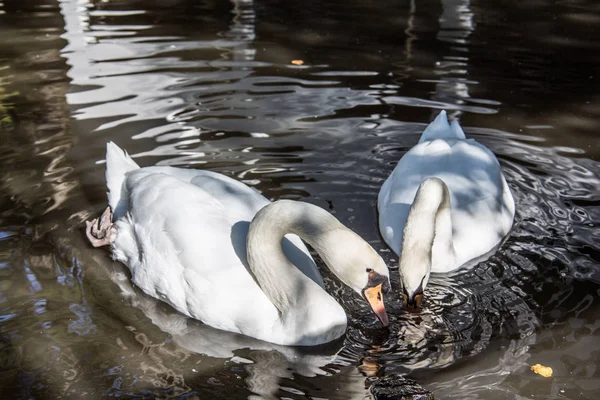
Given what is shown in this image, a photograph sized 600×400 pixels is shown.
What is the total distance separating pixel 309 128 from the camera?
25.7 ft

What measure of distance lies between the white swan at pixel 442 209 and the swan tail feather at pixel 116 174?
1937 mm

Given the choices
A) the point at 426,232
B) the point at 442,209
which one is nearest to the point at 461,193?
the point at 442,209

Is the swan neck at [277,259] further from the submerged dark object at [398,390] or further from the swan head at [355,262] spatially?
the submerged dark object at [398,390]

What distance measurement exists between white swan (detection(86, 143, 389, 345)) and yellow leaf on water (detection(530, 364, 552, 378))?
89 centimetres

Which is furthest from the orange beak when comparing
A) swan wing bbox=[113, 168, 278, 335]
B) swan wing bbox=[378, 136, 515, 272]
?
swan wing bbox=[378, 136, 515, 272]

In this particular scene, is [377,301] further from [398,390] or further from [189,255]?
[189,255]

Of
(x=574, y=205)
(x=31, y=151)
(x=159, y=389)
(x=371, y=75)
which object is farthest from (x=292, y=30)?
(x=159, y=389)

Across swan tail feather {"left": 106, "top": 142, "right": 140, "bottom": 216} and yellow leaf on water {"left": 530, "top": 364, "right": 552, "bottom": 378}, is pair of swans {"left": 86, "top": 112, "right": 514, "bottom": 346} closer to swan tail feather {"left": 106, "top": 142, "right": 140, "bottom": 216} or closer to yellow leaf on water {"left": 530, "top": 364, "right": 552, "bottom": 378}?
swan tail feather {"left": 106, "top": 142, "right": 140, "bottom": 216}

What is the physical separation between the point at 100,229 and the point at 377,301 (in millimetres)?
2327

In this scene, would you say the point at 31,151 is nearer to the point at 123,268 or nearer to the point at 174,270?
the point at 123,268

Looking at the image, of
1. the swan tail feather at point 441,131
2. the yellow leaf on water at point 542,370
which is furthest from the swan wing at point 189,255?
the swan tail feather at point 441,131

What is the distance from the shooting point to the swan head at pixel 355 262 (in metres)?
4.45

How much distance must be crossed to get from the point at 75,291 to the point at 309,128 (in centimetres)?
320

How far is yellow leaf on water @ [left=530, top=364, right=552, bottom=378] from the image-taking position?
4578mm
